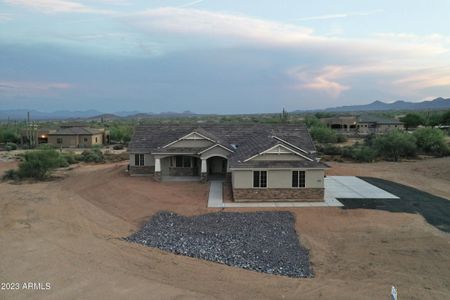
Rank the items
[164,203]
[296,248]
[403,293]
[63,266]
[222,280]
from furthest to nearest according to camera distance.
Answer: [164,203], [296,248], [63,266], [222,280], [403,293]

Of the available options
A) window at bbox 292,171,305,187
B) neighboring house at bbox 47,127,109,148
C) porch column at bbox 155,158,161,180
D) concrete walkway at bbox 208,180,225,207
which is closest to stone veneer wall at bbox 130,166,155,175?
porch column at bbox 155,158,161,180

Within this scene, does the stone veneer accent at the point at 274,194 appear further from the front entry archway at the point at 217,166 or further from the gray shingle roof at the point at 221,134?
the front entry archway at the point at 217,166

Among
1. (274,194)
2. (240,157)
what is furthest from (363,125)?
(274,194)

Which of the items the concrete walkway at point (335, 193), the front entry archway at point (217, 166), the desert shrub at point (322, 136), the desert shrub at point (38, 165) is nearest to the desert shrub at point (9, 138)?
the desert shrub at point (38, 165)

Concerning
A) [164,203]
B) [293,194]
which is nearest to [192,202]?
[164,203]

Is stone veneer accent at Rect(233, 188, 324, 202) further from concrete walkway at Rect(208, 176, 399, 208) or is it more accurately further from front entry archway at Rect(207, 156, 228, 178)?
front entry archway at Rect(207, 156, 228, 178)

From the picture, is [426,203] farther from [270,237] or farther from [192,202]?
[192,202]
